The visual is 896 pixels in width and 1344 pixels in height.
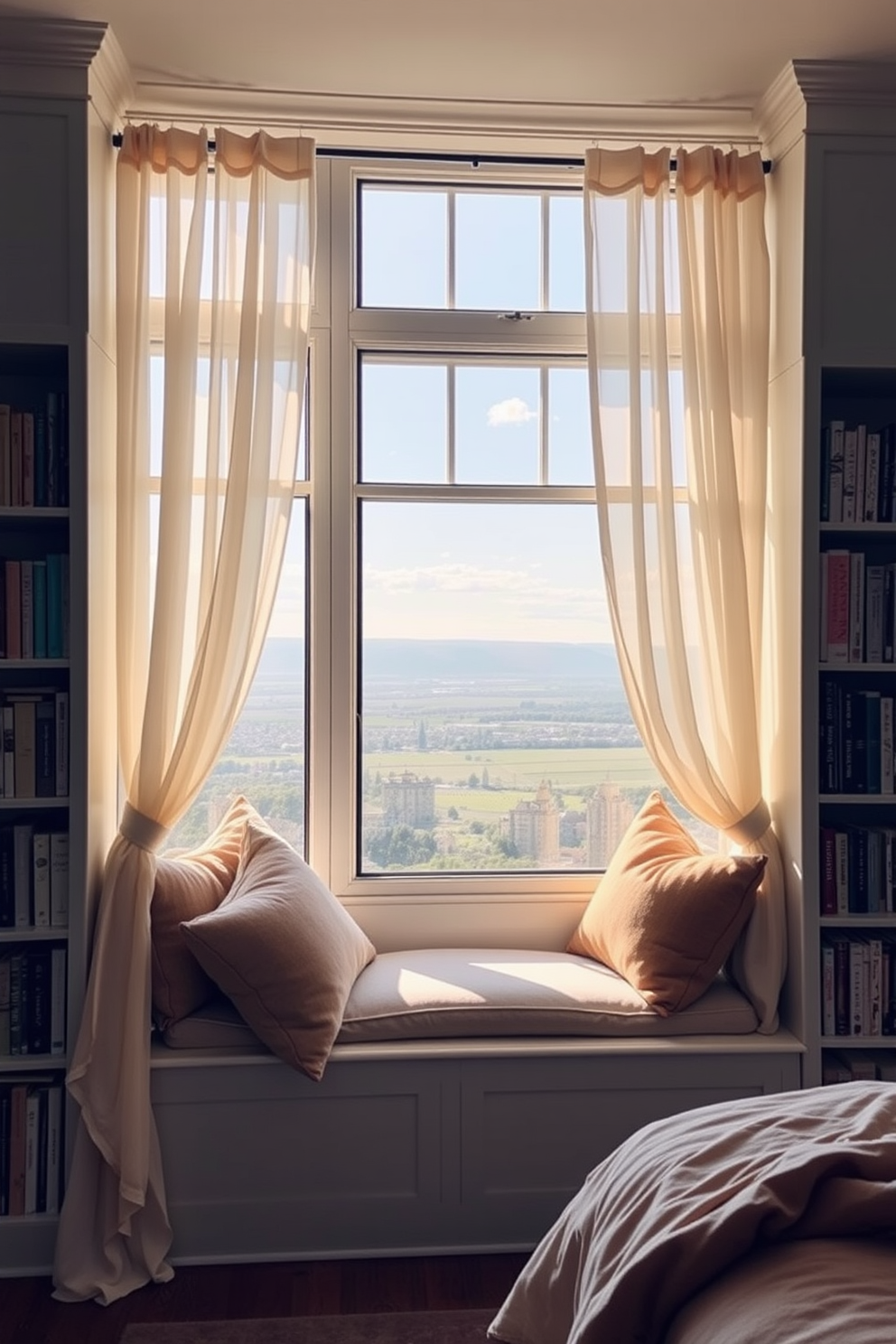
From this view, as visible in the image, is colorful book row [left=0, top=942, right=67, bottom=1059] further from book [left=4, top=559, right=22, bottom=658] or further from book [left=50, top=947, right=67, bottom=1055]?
book [left=4, top=559, right=22, bottom=658]

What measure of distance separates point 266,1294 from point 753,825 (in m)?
1.65

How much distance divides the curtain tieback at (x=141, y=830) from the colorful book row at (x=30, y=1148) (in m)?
0.61

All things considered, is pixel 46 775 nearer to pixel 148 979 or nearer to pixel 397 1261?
pixel 148 979

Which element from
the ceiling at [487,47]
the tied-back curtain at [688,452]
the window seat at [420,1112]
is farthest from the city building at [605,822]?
the ceiling at [487,47]

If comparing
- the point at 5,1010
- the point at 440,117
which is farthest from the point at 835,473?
Result: the point at 5,1010

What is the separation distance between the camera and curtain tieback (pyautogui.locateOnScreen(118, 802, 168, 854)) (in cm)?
291

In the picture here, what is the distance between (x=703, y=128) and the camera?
129 inches

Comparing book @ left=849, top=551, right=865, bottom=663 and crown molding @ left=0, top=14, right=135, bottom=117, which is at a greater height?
crown molding @ left=0, top=14, right=135, bottom=117

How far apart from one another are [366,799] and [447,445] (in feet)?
3.46

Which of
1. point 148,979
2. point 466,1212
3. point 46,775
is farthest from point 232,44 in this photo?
point 466,1212

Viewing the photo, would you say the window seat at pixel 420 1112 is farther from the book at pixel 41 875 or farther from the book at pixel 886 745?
the book at pixel 886 745

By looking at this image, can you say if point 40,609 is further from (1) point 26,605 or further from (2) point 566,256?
(2) point 566,256

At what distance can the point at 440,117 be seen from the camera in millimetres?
3188

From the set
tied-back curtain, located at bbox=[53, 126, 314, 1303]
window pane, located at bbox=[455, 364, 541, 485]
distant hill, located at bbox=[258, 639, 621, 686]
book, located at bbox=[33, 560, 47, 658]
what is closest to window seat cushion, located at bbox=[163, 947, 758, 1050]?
tied-back curtain, located at bbox=[53, 126, 314, 1303]
